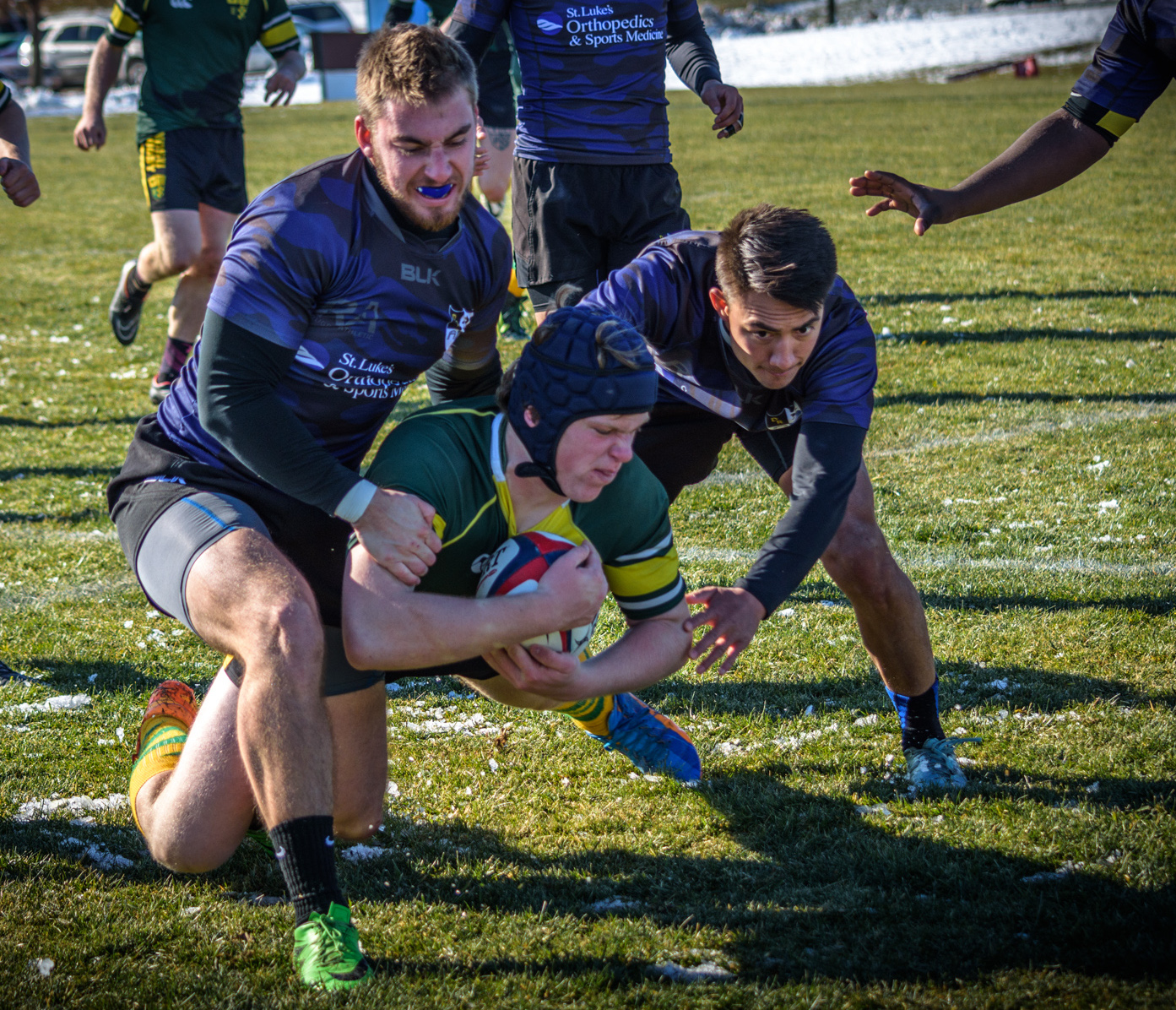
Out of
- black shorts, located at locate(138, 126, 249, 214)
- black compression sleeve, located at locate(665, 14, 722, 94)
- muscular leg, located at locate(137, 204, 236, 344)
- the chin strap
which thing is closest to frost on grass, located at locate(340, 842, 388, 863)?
the chin strap

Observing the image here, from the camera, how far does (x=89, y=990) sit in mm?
2670

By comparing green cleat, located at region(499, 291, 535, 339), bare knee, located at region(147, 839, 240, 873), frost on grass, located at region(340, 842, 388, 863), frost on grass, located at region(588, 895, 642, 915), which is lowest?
frost on grass, located at region(588, 895, 642, 915)

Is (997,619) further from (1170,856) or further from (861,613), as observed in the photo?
(1170,856)

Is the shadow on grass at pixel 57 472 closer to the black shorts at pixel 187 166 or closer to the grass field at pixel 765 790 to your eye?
the grass field at pixel 765 790

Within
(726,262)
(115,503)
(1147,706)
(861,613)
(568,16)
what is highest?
(568,16)

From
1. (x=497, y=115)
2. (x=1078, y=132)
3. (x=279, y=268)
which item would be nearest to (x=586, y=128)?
(x=1078, y=132)

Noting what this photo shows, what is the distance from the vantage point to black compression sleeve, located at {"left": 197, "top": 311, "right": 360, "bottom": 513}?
2867mm

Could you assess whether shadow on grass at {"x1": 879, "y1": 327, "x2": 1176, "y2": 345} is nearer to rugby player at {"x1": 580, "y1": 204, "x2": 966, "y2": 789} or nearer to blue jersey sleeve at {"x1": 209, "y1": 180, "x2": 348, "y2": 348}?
rugby player at {"x1": 580, "y1": 204, "x2": 966, "y2": 789}

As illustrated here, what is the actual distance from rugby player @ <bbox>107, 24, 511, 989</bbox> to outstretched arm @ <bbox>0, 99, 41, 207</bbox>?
1476mm

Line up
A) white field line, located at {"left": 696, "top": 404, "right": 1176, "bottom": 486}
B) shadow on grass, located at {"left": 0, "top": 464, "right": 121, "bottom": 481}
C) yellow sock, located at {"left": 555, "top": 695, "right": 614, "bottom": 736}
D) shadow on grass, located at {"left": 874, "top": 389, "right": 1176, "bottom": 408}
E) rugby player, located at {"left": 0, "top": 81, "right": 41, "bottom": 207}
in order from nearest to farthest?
yellow sock, located at {"left": 555, "top": 695, "right": 614, "bottom": 736}, rugby player, located at {"left": 0, "top": 81, "right": 41, "bottom": 207}, white field line, located at {"left": 696, "top": 404, "right": 1176, "bottom": 486}, shadow on grass, located at {"left": 0, "top": 464, "right": 121, "bottom": 481}, shadow on grass, located at {"left": 874, "top": 389, "right": 1176, "bottom": 408}

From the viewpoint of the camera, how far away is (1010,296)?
9.50 metres

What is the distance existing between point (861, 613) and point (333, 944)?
1871 mm

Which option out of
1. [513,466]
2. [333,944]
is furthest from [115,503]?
[333,944]

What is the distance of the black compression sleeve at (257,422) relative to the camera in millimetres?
2867
